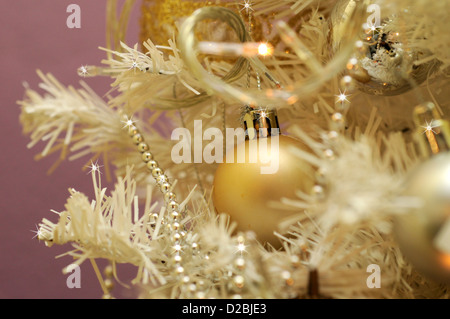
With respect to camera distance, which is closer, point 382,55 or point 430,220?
point 430,220

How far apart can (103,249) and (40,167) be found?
651 mm

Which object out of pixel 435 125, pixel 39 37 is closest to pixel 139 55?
pixel 435 125

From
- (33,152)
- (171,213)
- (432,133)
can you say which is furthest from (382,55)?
(33,152)

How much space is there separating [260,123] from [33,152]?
26.3 inches

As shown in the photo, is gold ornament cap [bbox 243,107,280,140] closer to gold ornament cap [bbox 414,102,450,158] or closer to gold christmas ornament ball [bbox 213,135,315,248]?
gold christmas ornament ball [bbox 213,135,315,248]

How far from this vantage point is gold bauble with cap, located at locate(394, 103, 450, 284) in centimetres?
22

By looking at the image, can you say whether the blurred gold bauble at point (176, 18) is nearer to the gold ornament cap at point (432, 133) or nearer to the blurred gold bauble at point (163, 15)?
the blurred gold bauble at point (163, 15)

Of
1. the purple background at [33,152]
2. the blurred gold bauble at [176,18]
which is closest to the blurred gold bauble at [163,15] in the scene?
the blurred gold bauble at [176,18]

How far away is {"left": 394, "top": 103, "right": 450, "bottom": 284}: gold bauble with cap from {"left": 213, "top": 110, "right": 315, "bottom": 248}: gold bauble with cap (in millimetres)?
110

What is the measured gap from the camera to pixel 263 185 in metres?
0.35

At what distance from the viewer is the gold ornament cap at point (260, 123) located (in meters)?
0.39

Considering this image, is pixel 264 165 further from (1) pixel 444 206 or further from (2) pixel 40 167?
(2) pixel 40 167

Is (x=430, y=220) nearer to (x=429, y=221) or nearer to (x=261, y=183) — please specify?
(x=429, y=221)

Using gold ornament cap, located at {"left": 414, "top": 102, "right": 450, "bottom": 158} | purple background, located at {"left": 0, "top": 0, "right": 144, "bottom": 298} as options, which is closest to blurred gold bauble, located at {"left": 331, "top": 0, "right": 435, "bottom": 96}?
gold ornament cap, located at {"left": 414, "top": 102, "right": 450, "bottom": 158}
